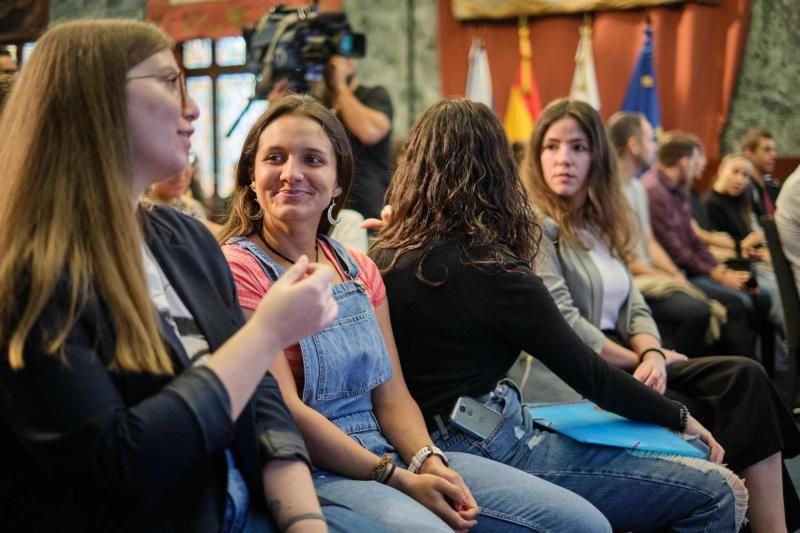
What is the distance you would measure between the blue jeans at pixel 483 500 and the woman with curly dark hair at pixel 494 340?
16 centimetres

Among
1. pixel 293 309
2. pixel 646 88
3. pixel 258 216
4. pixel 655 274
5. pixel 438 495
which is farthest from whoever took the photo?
pixel 646 88

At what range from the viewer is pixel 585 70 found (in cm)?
707

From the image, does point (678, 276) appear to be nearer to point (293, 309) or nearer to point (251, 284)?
point (251, 284)

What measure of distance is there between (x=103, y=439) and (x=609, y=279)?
1851 millimetres

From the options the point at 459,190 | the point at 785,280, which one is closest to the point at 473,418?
the point at 459,190

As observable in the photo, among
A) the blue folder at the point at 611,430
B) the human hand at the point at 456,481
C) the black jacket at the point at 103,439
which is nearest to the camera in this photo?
the black jacket at the point at 103,439

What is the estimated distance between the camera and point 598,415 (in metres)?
2.11

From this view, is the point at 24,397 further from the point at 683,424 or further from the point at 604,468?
the point at 683,424

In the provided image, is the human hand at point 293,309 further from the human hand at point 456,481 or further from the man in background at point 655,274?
the man in background at point 655,274

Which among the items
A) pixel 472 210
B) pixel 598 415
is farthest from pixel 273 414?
pixel 598 415

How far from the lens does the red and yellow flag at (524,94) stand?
23.6ft

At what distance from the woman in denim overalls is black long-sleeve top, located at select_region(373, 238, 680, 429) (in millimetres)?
83

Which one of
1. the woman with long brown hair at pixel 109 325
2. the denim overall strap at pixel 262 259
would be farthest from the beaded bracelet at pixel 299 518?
the denim overall strap at pixel 262 259

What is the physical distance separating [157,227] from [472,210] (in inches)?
30.6
